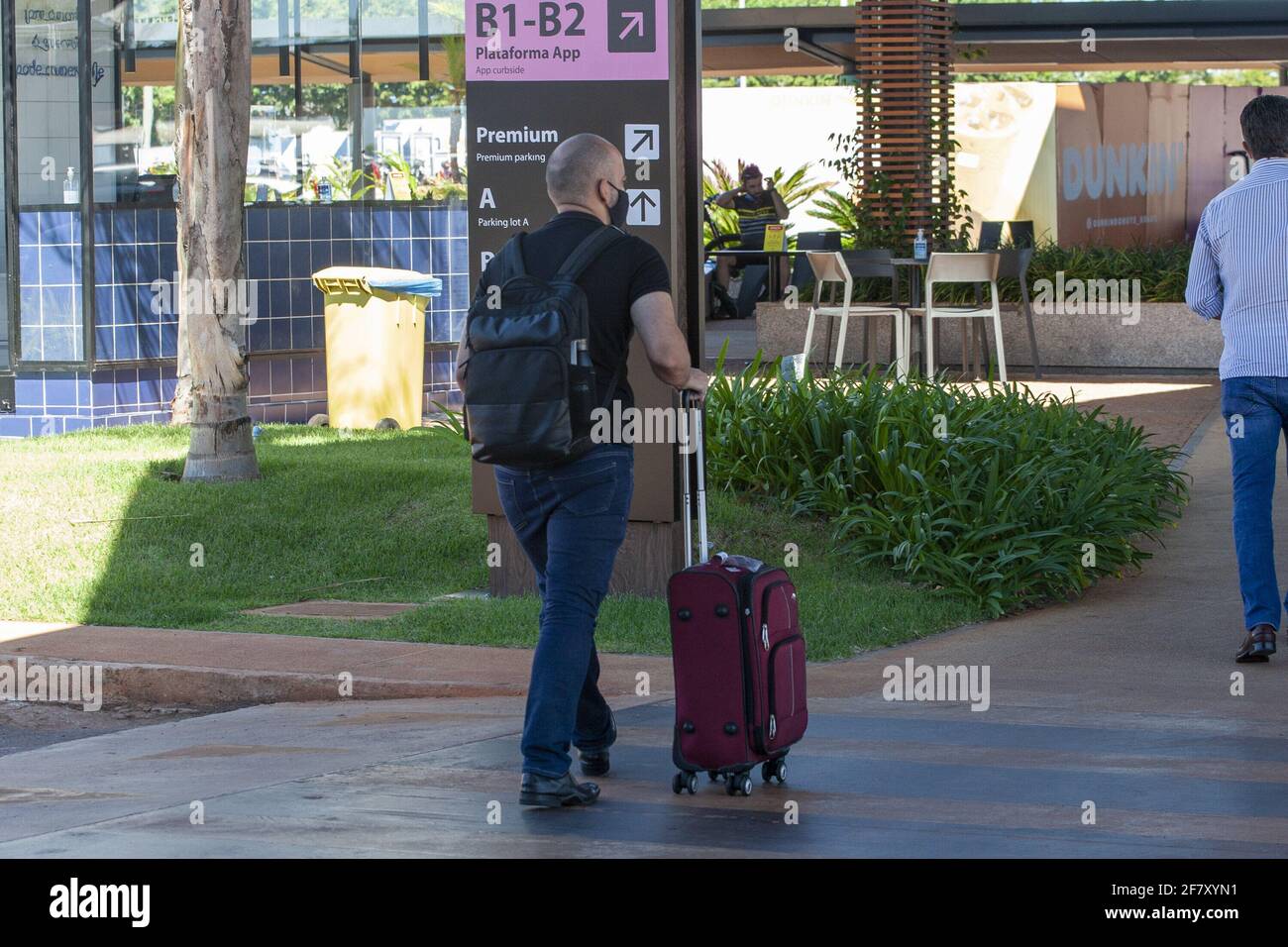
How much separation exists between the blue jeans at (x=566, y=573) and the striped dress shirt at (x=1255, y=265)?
2.96 meters

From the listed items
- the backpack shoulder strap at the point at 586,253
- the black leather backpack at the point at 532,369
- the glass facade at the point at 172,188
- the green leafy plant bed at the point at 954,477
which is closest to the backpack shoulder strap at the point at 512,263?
the black leather backpack at the point at 532,369

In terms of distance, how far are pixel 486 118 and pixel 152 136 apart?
8.29 metres

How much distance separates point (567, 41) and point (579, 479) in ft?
11.9

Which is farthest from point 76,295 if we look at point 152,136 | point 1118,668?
point 1118,668

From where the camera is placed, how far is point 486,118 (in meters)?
8.57

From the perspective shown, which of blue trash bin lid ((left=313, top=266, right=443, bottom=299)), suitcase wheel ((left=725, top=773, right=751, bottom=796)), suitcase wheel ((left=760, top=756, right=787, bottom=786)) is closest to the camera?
suitcase wheel ((left=725, top=773, right=751, bottom=796))

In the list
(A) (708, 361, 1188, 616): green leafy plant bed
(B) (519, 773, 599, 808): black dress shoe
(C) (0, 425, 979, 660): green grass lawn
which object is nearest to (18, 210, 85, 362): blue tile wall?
(C) (0, 425, 979, 660): green grass lawn

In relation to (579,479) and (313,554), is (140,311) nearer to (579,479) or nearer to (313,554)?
(313,554)

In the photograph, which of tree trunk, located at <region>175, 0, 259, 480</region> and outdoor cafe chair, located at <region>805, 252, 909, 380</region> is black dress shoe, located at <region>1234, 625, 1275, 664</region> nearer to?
tree trunk, located at <region>175, 0, 259, 480</region>

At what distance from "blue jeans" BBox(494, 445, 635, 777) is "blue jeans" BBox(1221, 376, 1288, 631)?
293 cm

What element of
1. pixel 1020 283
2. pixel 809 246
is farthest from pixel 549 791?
pixel 809 246

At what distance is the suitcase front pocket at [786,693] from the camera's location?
539cm

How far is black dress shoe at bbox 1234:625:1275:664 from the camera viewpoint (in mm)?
7258

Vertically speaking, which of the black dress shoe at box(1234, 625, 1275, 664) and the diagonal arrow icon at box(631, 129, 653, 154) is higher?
the diagonal arrow icon at box(631, 129, 653, 154)
